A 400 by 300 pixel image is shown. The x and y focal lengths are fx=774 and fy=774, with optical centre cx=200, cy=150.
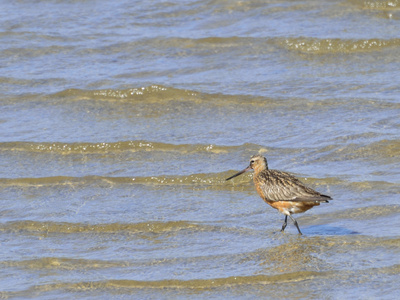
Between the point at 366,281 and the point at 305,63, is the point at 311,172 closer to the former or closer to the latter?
the point at 366,281

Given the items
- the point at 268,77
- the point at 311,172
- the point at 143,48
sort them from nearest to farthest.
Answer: the point at 311,172, the point at 268,77, the point at 143,48


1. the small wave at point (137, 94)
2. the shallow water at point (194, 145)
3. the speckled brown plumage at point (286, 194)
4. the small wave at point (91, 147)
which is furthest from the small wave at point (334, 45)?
the speckled brown plumage at point (286, 194)

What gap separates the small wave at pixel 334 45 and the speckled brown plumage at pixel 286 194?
5.01 meters

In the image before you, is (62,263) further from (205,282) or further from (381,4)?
(381,4)

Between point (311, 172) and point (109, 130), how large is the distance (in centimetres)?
308

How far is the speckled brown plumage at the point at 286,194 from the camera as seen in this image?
747 centimetres

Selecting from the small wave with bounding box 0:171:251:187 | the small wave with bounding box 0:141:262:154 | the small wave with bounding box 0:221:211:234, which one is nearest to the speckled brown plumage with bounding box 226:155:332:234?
the small wave with bounding box 0:221:211:234

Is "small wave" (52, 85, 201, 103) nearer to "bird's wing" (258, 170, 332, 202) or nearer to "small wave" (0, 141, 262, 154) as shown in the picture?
"small wave" (0, 141, 262, 154)

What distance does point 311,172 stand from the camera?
29.1ft

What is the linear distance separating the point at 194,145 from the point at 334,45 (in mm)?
3934

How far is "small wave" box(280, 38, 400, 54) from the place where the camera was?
12.4m

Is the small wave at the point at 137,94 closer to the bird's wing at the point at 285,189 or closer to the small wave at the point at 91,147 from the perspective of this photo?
the small wave at the point at 91,147

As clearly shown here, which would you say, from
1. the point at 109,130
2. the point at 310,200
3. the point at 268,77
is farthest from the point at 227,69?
the point at 310,200

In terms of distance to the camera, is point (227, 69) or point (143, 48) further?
point (143, 48)
